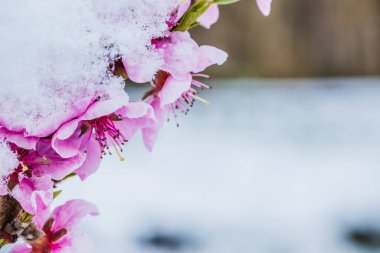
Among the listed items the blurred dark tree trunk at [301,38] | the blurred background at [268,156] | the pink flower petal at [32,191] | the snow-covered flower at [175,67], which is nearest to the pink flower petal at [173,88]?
the snow-covered flower at [175,67]

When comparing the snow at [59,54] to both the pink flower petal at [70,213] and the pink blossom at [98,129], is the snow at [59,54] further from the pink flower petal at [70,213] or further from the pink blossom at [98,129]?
the pink flower petal at [70,213]

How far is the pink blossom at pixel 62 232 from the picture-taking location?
57 cm

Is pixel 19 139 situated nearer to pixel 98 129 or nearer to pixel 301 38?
pixel 98 129

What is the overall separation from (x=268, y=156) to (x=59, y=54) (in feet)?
12.3

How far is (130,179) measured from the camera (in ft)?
12.4

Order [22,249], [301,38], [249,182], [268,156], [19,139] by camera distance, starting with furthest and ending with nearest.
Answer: [301,38], [268,156], [249,182], [22,249], [19,139]

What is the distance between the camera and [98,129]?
521 millimetres

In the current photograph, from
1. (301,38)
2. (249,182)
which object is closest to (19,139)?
(249,182)

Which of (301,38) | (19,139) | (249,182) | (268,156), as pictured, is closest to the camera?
(19,139)

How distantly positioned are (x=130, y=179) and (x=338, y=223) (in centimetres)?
115

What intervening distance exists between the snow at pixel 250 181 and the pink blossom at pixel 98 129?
7.94ft

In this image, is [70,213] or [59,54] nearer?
[59,54]

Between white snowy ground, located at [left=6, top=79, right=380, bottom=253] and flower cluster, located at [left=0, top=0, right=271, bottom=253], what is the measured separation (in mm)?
2425

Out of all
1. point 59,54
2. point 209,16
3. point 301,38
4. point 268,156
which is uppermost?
point 301,38
